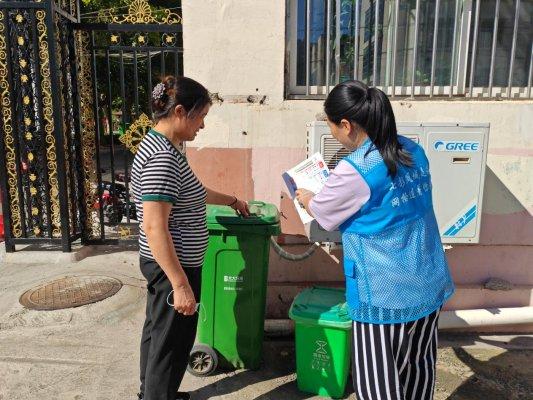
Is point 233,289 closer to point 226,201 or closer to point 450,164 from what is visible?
point 226,201

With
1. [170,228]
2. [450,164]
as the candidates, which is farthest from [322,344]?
[450,164]

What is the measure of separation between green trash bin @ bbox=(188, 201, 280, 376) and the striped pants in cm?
96

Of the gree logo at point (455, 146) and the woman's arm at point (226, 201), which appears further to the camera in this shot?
the gree logo at point (455, 146)

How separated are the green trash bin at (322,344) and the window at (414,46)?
1695mm

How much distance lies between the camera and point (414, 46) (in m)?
3.61

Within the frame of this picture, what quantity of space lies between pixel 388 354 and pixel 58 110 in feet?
12.8

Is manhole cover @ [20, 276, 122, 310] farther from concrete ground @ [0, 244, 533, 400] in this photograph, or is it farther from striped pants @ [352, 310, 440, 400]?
striped pants @ [352, 310, 440, 400]

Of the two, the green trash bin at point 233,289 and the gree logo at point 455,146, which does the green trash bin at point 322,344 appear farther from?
the gree logo at point 455,146

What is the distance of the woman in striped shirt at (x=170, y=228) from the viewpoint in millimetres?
2094

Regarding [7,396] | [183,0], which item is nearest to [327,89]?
[183,0]

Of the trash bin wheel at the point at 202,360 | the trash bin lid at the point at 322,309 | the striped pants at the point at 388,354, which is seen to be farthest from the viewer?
the trash bin wheel at the point at 202,360

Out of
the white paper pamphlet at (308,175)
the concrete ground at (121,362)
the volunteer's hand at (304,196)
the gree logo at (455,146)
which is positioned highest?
the gree logo at (455,146)

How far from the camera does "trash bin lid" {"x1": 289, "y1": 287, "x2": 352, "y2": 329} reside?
8.91 ft

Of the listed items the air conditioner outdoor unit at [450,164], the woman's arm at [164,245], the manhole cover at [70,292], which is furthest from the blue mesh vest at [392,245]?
the manhole cover at [70,292]
